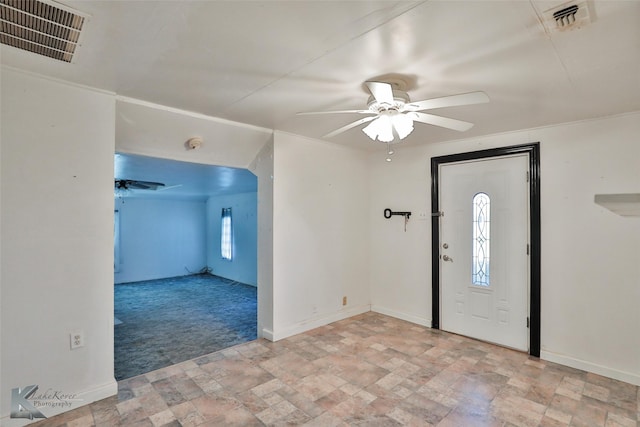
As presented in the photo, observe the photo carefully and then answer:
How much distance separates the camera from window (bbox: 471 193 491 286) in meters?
3.52

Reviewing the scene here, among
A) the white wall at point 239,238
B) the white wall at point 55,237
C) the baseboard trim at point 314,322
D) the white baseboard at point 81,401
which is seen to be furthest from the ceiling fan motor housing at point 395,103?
the white wall at point 239,238

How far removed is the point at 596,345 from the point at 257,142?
12.6ft

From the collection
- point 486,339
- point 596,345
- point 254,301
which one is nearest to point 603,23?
point 596,345

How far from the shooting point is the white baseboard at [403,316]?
13.2 feet

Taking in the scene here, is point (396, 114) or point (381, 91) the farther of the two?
point (396, 114)

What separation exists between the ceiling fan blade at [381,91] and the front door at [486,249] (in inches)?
83.4

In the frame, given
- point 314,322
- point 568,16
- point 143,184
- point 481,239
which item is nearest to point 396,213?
point 481,239

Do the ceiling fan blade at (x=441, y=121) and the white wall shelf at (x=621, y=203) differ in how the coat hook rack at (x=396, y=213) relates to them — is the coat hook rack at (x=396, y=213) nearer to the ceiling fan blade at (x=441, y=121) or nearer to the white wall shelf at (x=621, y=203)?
the white wall shelf at (x=621, y=203)

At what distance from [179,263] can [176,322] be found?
451cm

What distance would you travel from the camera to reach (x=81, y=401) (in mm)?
2275

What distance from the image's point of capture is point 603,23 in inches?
58.4

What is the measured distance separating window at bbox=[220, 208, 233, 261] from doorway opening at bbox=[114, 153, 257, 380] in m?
0.07

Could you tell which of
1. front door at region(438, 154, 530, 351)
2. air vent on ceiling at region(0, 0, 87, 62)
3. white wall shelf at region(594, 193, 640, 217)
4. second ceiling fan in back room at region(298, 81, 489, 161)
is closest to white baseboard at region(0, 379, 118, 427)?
air vent on ceiling at region(0, 0, 87, 62)

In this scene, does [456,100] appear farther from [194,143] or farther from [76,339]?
[76,339]
